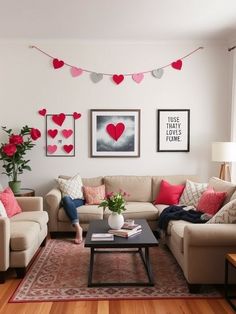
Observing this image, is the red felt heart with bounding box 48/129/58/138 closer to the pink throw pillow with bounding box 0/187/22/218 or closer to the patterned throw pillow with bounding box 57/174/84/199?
the patterned throw pillow with bounding box 57/174/84/199

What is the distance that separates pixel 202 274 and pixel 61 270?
4.67ft

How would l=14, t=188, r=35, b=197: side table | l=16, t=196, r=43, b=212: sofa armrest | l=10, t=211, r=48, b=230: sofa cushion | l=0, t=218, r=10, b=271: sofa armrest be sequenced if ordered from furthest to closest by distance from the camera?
l=14, t=188, r=35, b=197: side table, l=16, t=196, r=43, b=212: sofa armrest, l=10, t=211, r=48, b=230: sofa cushion, l=0, t=218, r=10, b=271: sofa armrest

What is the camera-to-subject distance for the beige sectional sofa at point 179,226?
2977mm

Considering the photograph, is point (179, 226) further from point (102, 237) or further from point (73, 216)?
point (73, 216)

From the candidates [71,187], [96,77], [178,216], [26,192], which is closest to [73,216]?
[71,187]

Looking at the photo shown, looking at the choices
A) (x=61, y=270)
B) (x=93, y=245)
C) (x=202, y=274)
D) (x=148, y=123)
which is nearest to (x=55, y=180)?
(x=148, y=123)

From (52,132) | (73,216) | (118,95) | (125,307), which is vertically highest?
(118,95)

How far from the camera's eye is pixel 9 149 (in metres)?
4.81

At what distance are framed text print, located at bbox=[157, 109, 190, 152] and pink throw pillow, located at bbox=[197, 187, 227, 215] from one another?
4.80 feet

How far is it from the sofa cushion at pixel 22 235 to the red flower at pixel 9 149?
1387 millimetres

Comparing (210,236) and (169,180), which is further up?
(169,180)

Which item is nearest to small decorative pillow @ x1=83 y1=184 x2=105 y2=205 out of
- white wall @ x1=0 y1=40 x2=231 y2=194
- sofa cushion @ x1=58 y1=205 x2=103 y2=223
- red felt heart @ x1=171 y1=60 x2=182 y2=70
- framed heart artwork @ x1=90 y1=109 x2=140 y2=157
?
sofa cushion @ x1=58 y1=205 x2=103 y2=223

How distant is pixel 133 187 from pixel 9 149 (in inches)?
72.3

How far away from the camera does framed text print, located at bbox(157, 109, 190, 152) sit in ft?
17.7
